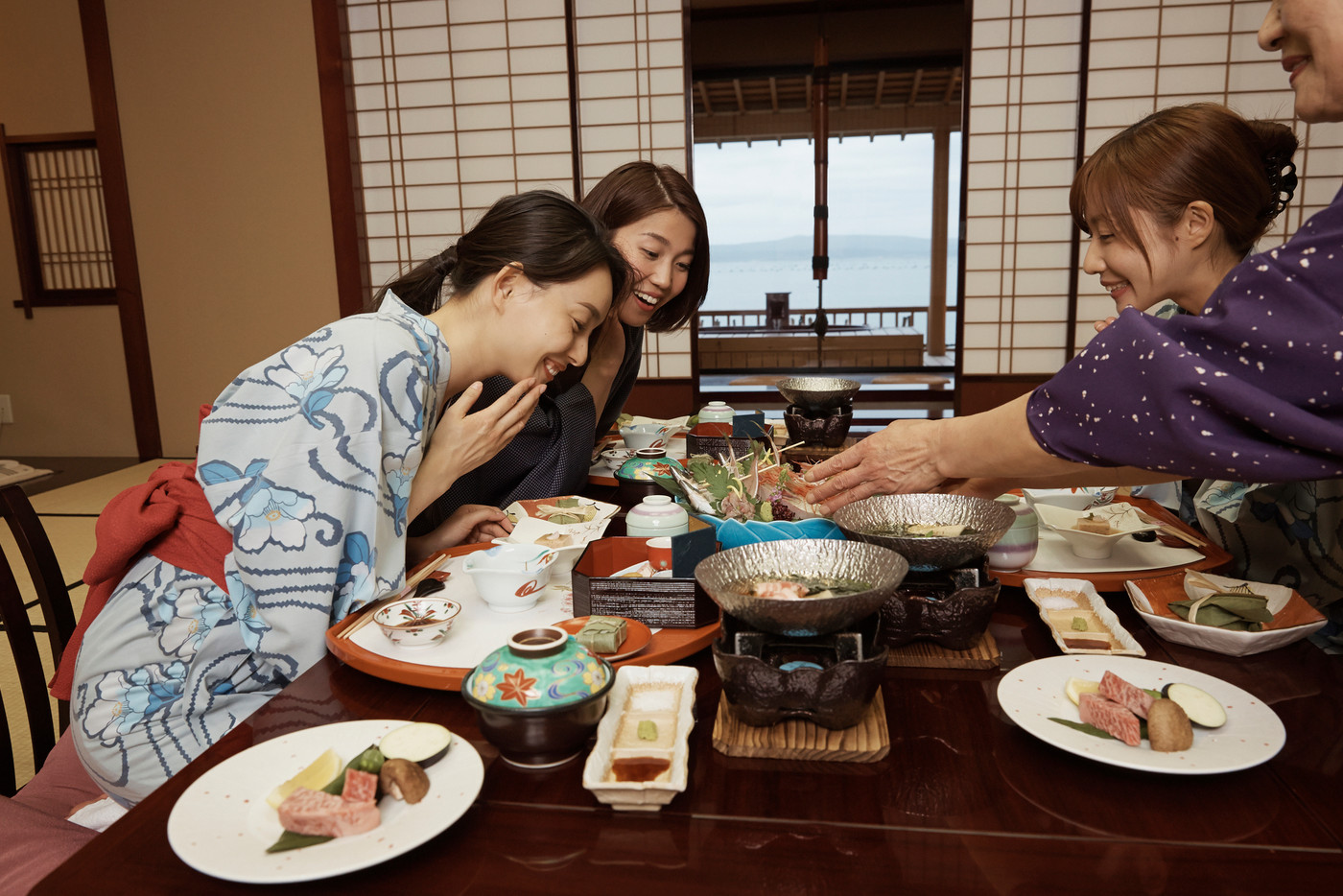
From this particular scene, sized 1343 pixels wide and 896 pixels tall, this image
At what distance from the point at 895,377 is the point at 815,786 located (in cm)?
855

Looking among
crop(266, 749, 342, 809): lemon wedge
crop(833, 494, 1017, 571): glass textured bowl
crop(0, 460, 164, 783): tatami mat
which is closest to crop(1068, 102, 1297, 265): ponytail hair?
crop(833, 494, 1017, 571): glass textured bowl

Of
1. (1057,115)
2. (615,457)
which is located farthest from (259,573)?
(1057,115)

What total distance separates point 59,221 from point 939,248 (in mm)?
8939

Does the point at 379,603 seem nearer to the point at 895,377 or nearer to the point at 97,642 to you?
the point at 97,642

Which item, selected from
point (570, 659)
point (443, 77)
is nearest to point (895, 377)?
point (443, 77)

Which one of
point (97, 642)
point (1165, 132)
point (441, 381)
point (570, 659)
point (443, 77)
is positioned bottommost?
point (97, 642)

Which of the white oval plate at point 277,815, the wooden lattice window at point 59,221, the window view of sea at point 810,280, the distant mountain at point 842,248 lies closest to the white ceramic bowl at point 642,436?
the white oval plate at point 277,815

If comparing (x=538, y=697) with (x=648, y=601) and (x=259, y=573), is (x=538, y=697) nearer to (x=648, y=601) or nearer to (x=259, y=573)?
(x=648, y=601)

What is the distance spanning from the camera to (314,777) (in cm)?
90

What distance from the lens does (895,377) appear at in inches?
360

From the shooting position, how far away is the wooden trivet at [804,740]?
0.96 metres

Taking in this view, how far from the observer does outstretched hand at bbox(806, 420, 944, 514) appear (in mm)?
1557

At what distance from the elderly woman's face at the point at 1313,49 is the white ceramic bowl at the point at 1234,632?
67 cm

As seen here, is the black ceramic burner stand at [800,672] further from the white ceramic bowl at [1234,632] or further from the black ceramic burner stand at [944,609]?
the white ceramic bowl at [1234,632]
